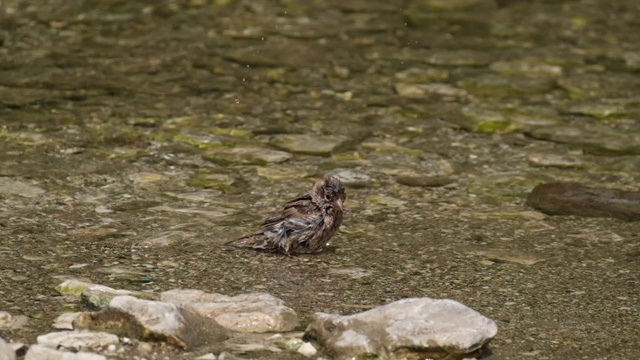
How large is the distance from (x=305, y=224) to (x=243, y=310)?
114cm

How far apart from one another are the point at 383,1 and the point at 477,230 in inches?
216

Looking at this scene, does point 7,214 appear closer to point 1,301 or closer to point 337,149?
point 1,301

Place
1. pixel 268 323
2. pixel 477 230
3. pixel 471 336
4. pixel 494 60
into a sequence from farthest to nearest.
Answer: pixel 494 60, pixel 477 230, pixel 268 323, pixel 471 336

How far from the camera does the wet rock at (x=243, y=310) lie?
4.82 m

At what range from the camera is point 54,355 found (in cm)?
427

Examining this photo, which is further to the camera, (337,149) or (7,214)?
(337,149)

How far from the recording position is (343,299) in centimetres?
529

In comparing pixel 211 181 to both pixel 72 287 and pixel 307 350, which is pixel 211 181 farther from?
pixel 307 350

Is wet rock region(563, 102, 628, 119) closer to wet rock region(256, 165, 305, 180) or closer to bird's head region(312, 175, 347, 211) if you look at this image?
wet rock region(256, 165, 305, 180)

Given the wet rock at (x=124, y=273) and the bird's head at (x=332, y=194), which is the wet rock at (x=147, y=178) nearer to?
the bird's head at (x=332, y=194)

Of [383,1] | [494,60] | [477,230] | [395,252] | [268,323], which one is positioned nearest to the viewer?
[268,323]

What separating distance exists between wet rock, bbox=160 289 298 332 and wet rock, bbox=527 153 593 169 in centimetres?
294

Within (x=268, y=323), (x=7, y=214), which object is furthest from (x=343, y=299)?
(x=7, y=214)

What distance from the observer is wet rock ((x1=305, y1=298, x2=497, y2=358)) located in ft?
14.8
